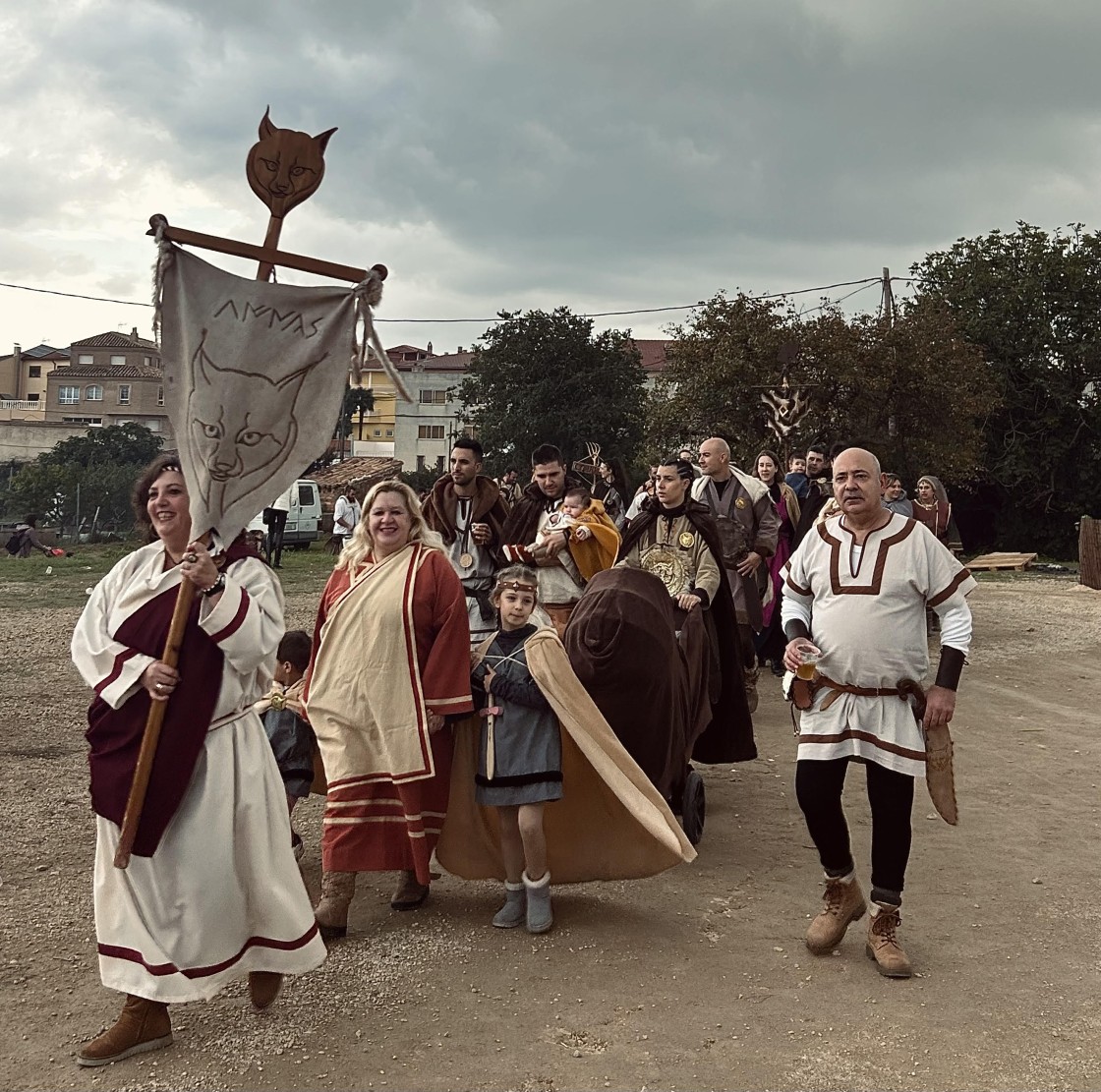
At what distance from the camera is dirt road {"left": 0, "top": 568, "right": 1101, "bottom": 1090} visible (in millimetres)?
3691

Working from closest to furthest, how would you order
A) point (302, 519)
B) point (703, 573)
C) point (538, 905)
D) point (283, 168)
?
point (283, 168) < point (538, 905) < point (703, 573) < point (302, 519)

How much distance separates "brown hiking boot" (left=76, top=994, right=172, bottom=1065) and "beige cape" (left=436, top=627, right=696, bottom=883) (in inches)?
61.4

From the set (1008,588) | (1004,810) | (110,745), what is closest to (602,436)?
(1008,588)

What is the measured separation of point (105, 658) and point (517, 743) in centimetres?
176

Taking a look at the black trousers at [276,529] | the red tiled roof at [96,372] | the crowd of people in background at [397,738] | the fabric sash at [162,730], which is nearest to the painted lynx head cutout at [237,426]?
the crowd of people in background at [397,738]

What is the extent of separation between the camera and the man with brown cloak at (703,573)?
6.70 meters

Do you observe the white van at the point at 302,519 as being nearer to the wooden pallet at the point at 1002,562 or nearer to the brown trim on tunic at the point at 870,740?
the wooden pallet at the point at 1002,562

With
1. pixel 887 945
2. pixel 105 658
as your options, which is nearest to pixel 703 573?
pixel 887 945

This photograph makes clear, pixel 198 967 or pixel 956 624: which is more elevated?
pixel 956 624

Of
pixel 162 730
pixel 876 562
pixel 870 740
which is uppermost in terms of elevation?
pixel 876 562

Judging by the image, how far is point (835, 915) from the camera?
473 cm

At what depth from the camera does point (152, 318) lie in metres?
4.05

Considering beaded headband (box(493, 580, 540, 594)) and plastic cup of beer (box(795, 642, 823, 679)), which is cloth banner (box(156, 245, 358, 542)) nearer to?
beaded headband (box(493, 580, 540, 594))

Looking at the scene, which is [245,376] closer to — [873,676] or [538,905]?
[538,905]
